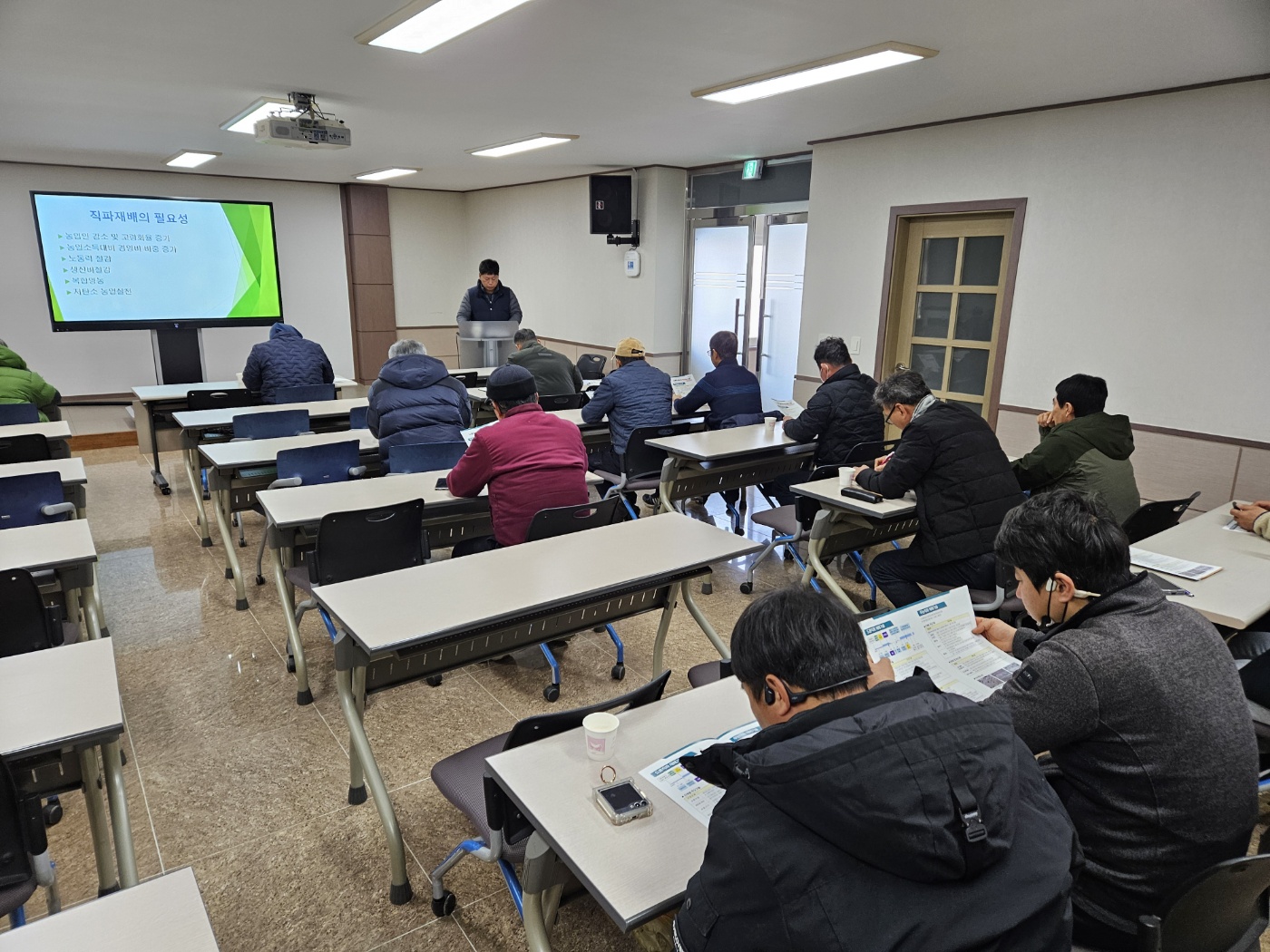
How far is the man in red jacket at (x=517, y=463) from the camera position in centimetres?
315

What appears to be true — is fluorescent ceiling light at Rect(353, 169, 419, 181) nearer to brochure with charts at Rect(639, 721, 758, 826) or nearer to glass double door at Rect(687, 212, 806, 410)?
glass double door at Rect(687, 212, 806, 410)

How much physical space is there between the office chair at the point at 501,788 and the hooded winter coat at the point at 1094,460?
2.48 m

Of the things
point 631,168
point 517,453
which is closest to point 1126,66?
point 517,453

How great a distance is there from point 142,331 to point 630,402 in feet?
21.5

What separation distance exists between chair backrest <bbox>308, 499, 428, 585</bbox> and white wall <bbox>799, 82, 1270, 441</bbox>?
424 cm

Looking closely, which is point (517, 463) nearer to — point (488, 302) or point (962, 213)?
point (962, 213)

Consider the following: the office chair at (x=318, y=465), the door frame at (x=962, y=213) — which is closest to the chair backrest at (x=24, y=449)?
the office chair at (x=318, y=465)

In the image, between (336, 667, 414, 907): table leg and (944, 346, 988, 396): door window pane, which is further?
(944, 346, 988, 396): door window pane

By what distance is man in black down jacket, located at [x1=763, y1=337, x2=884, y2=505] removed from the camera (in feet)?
14.7

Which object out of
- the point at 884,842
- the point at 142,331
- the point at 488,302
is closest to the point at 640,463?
the point at 884,842

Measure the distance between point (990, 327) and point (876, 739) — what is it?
5.34 meters

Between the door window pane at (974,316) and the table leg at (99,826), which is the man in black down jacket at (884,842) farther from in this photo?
the door window pane at (974,316)

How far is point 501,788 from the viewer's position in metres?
1.53

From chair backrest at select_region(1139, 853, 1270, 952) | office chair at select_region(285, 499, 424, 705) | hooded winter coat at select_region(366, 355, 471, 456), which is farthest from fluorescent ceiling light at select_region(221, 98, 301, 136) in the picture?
chair backrest at select_region(1139, 853, 1270, 952)
